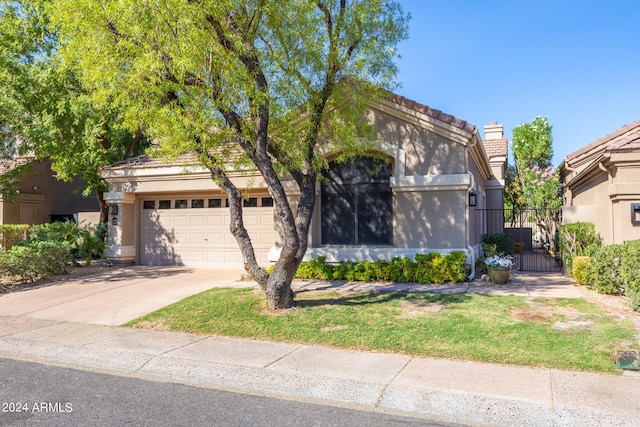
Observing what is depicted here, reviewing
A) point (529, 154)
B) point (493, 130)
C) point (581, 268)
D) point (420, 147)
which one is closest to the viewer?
point (581, 268)

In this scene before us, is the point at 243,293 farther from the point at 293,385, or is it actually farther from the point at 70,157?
the point at 70,157

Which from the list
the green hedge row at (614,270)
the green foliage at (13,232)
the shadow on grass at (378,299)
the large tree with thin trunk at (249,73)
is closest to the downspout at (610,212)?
the green hedge row at (614,270)

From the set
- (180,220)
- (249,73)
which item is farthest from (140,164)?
(249,73)

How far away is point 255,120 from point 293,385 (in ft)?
18.1

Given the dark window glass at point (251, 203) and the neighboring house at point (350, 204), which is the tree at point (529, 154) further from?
the dark window glass at point (251, 203)

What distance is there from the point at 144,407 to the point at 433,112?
970cm

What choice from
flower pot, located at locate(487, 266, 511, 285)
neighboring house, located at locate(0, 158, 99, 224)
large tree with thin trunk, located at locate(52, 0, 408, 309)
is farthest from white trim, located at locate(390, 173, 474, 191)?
neighboring house, located at locate(0, 158, 99, 224)

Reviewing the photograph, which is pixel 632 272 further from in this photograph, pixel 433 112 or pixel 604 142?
pixel 604 142

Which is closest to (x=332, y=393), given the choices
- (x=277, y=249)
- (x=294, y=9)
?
(x=294, y=9)

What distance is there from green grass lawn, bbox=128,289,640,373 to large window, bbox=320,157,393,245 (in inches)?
113

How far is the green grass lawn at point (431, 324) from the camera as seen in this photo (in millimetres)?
6398

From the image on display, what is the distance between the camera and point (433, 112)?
39.5 feet

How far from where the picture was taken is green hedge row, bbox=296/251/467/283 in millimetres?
11508

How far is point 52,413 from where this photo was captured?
4699mm
